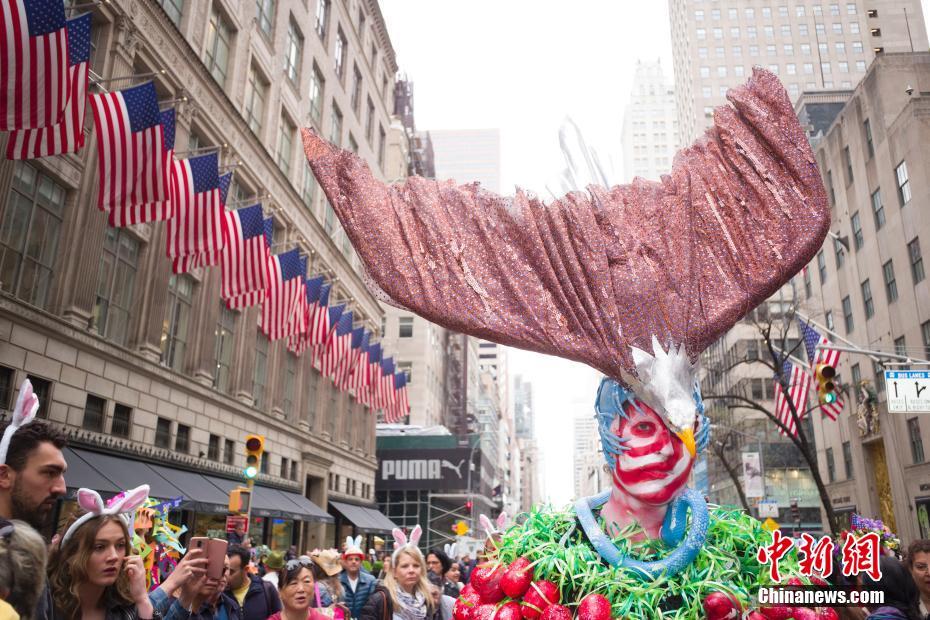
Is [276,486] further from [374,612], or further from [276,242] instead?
[374,612]

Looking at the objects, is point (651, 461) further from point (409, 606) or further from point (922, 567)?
point (409, 606)

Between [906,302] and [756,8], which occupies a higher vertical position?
[756,8]

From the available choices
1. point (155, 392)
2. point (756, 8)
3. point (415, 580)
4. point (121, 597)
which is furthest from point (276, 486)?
point (756, 8)

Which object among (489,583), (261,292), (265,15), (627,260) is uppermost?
(265,15)

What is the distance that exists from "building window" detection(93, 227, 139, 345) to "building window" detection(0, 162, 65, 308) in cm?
167

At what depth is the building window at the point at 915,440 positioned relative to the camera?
27641 millimetres

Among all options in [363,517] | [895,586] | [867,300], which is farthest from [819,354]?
[363,517]

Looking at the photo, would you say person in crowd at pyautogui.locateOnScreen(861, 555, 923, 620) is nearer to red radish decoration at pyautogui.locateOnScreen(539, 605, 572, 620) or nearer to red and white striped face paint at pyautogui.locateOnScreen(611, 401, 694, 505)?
red and white striped face paint at pyautogui.locateOnScreen(611, 401, 694, 505)

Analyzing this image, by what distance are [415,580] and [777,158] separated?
5066mm

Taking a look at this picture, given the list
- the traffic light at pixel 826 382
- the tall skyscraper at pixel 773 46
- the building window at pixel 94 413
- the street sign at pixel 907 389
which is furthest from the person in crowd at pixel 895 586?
the tall skyscraper at pixel 773 46

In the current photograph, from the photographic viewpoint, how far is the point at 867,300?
32875mm

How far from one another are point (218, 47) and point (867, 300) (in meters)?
30.2

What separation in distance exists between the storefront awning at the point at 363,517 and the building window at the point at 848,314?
25.3m

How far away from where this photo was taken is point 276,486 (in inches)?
1121
